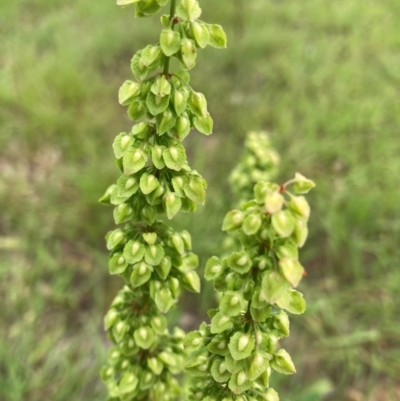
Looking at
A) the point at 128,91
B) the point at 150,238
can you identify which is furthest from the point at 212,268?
the point at 128,91

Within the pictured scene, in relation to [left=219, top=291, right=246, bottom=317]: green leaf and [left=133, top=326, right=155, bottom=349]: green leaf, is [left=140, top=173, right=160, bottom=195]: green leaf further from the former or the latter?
[left=133, top=326, right=155, bottom=349]: green leaf

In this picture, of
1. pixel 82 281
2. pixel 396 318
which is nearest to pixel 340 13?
pixel 396 318

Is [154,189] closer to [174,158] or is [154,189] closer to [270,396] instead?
[174,158]

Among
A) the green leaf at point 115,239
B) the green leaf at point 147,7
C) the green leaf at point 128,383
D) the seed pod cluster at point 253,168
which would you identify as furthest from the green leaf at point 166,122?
the seed pod cluster at point 253,168

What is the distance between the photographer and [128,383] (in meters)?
1.36

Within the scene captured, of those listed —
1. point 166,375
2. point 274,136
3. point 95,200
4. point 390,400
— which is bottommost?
point 390,400

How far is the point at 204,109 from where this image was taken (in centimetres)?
103

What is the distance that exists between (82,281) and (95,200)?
1.84 ft

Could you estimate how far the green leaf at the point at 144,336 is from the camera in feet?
4.19

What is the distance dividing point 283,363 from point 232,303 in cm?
23

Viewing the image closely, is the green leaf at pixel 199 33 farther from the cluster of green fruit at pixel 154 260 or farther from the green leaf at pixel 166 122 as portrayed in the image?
the cluster of green fruit at pixel 154 260

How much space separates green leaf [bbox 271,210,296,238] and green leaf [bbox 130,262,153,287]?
0.47 metres

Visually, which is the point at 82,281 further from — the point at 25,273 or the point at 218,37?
the point at 218,37

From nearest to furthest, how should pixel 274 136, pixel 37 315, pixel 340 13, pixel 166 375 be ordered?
1. pixel 166 375
2. pixel 37 315
3. pixel 274 136
4. pixel 340 13
